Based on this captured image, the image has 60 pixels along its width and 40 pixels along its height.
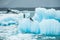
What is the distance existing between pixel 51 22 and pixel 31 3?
1.20 meters

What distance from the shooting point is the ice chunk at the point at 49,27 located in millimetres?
1643

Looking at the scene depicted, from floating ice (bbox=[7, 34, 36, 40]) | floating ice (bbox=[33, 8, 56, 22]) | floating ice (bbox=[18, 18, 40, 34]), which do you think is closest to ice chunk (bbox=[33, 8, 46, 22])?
floating ice (bbox=[33, 8, 56, 22])

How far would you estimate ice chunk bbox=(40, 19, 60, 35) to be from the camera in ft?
5.39

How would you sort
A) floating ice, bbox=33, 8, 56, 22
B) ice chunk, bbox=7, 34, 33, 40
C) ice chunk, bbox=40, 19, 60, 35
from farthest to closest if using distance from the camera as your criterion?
floating ice, bbox=33, 8, 56, 22 < ice chunk, bbox=40, 19, 60, 35 < ice chunk, bbox=7, 34, 33, 40

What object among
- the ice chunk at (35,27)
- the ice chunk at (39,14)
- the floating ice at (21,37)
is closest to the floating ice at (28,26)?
the ice chunk at (35,27)

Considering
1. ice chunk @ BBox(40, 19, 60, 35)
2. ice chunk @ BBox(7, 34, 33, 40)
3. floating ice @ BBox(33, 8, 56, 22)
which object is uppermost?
floating ice @ BBox(33, 8, 56, 22)

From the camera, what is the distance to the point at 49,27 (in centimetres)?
167

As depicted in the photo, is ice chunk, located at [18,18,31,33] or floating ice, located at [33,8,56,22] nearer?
ice chunk, located at [18,18,31,33]

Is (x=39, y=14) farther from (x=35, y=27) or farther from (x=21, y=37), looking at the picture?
(x=21, y=37)

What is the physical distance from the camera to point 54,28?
1.67 meters

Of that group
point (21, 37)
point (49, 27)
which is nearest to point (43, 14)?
point (49, 27)

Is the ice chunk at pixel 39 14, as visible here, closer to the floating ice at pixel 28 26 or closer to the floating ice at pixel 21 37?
the floating ice at pixel 28 26

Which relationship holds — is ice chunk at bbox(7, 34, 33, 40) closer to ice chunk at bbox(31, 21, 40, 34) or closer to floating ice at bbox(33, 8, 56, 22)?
ice chunk at bbox(31, 21, 40, 34)

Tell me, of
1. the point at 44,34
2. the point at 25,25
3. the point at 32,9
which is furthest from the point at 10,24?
the point at 32,9
